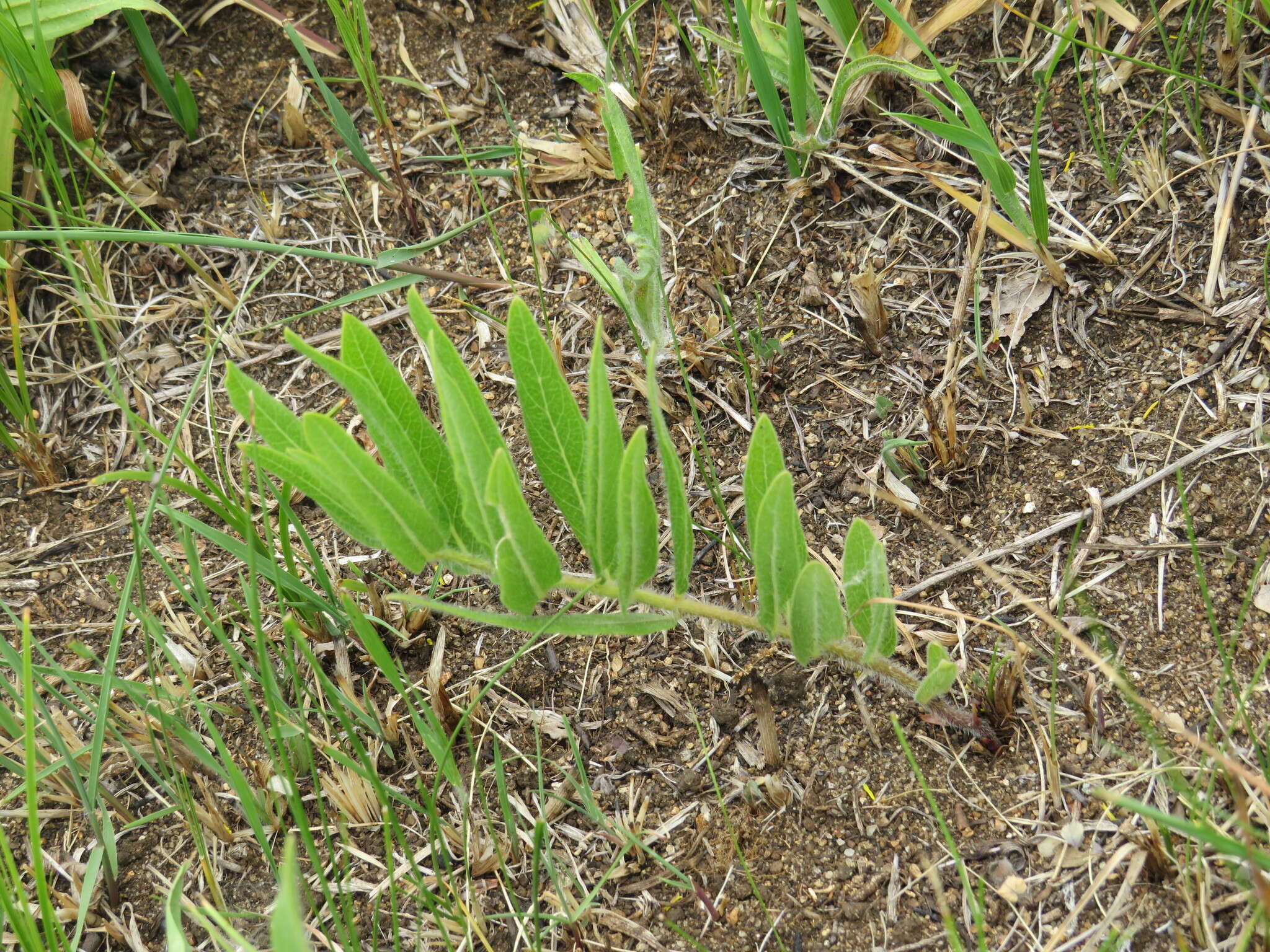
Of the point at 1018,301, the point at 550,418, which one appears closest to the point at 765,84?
the point at 1018,301

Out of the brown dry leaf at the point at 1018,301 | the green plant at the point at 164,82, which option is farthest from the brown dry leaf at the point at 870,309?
the green plant at the point at 164,82

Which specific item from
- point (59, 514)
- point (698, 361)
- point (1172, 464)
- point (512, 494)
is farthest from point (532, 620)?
point (59, 514)

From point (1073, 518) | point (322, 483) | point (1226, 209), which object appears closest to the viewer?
point (322, 483)

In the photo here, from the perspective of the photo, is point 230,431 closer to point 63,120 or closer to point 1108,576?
point 63,120

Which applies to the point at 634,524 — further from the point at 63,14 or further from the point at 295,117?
the point at 63,14

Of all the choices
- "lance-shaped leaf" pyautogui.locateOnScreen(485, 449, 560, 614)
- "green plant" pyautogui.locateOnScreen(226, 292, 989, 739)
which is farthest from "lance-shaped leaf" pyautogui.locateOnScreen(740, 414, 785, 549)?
"lance-shaped leaf" pyautogui.locateOnScreen(485, 449, 560, 614)

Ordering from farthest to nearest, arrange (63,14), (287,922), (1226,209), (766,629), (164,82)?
(164,82) < (63,14) < (1226,209) < (766,629) < (287,922)

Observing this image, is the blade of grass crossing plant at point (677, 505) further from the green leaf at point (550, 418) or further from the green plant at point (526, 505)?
the green leaf at point (550, 418)
